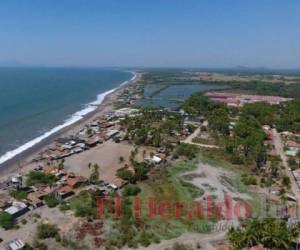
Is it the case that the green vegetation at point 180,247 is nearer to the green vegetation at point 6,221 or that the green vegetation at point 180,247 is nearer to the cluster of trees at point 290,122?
the green vegetation at point 6,221

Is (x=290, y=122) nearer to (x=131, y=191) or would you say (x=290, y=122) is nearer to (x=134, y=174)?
(x=134, y=174)

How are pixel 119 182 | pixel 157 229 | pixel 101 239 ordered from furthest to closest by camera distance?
1. pixel 119 182
2. pixel 157 229
3. pixel 101 239

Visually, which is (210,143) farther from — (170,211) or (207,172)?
(170,211)

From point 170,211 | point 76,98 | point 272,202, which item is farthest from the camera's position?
point 76,98

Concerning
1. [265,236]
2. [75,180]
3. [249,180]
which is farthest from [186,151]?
[265,236]

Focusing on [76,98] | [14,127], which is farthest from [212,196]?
[76,98]

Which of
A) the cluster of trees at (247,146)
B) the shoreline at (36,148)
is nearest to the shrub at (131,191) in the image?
the shoreline at (36,148)

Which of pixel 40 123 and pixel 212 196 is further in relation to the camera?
pixel 40 123
